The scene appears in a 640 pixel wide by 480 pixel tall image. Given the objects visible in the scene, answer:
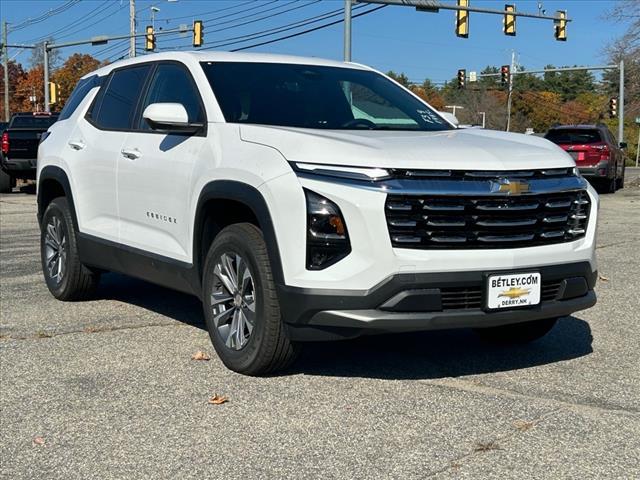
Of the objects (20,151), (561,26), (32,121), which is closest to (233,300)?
(20,151)

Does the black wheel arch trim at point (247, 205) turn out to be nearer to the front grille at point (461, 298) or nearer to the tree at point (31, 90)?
the front grille at point (461, 298)

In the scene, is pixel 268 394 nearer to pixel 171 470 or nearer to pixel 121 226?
pixel 171 470

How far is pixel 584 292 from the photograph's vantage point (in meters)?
4.95

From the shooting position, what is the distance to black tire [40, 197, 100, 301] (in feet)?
22.8

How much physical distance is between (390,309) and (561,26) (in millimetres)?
30970

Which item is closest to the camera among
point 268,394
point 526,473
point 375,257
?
point 526,473

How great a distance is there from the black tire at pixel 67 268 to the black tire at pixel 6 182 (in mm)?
15538

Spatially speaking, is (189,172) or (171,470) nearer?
(171,470)

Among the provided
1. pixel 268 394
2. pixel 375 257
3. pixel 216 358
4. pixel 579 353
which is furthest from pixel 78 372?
pixel 579 353

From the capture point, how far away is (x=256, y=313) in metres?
4.75

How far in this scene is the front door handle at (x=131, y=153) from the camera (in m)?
5.92

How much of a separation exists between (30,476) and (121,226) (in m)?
2.80

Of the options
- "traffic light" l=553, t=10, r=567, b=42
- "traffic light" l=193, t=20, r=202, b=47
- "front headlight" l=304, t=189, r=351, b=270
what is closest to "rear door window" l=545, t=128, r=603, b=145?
"traffic light" l=553, t=10, r=567, b=42

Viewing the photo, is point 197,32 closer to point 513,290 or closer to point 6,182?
point 6,182
